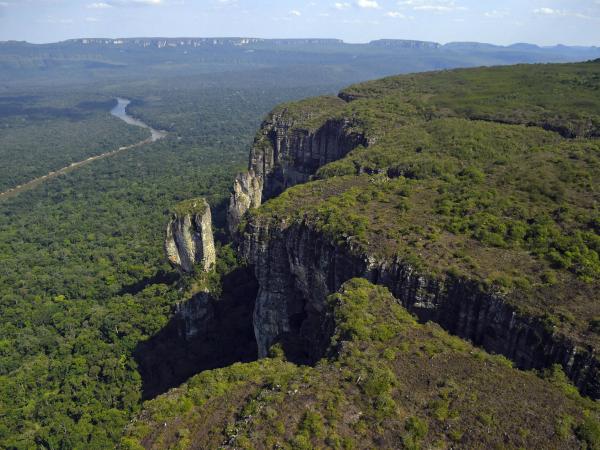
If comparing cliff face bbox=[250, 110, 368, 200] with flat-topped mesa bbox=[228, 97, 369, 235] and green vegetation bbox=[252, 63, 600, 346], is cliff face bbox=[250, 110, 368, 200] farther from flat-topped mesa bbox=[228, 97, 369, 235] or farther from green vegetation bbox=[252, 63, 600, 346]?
green vegetation bbox=[252, 63, 600, 346]

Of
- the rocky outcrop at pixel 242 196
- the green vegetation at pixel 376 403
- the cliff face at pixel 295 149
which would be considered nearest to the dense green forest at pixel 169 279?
the green vegetation at pixel 376 403

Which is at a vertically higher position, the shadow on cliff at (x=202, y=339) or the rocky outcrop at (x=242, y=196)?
the rocky outcrop at (x=242, y=196)

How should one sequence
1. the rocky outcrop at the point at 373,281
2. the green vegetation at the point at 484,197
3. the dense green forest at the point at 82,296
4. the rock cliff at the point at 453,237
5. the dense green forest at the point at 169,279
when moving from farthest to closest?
1. the dense green forest at the point at 82,296
2. the green vegetation at the point at 484,197
3. the rock cliff at the point at 453,237
4. the dense green forest at the point at 169,279
5. the rocky outcrop at the point at 373,281

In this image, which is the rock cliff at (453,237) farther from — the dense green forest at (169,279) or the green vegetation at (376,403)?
the green vegetation at (376,403)

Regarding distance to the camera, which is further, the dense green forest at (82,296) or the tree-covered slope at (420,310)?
the dense green forest at (82,296)

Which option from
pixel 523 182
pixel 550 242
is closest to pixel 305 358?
pixel 550 242

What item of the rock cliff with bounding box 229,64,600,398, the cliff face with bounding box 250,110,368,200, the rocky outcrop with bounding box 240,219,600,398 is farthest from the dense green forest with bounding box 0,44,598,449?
the cliff face with bounding box 250,110,368,200

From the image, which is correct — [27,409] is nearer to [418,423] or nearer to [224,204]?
[418,423]
